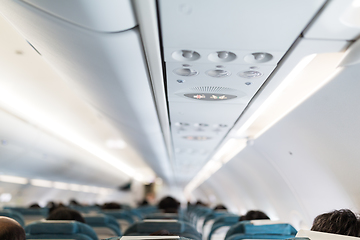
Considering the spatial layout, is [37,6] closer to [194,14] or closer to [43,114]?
[194,14]

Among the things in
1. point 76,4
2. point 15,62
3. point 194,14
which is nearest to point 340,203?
point 194,14

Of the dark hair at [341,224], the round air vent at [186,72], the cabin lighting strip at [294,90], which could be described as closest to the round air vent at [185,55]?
the round air vent at [186,72]

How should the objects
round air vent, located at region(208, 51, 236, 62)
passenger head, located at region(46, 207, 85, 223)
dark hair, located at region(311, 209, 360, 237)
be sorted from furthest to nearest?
passenger head, located at region(46, 207, 85, 223), dark hair, located at region(311, 209, 360, 237), round air vent, located at region(208, 51, 236, 62)

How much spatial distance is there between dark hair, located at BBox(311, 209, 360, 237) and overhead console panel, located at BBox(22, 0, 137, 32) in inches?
85.8

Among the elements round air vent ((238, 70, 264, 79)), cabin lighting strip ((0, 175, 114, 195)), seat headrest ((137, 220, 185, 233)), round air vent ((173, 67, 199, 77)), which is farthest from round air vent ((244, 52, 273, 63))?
cabin lighting strip ((0, 175, 114, 195))

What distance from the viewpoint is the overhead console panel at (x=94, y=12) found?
182 centimetres

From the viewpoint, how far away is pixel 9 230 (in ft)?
7.04

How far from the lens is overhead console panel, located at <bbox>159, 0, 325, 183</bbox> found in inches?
70.5

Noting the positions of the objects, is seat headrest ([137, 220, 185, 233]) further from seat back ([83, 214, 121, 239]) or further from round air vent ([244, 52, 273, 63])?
round air vent ([244, 52, 273, 63])

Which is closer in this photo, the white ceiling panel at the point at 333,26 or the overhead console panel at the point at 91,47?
the white ceiling panel at the point at 333,26

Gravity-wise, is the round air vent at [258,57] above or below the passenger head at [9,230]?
above

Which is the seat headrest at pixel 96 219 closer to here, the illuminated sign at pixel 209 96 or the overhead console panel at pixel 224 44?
the overhead console panel at pixel 224 44

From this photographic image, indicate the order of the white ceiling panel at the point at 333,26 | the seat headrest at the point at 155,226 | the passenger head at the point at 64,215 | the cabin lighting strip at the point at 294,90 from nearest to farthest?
the white ceiling panel at the point at 333,26 → the cabin lighting strip at the point at 294,90 → the seat headrest at the point at 155,226 → the passenger head at the point at 64,215

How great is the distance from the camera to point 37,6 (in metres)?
1.97
